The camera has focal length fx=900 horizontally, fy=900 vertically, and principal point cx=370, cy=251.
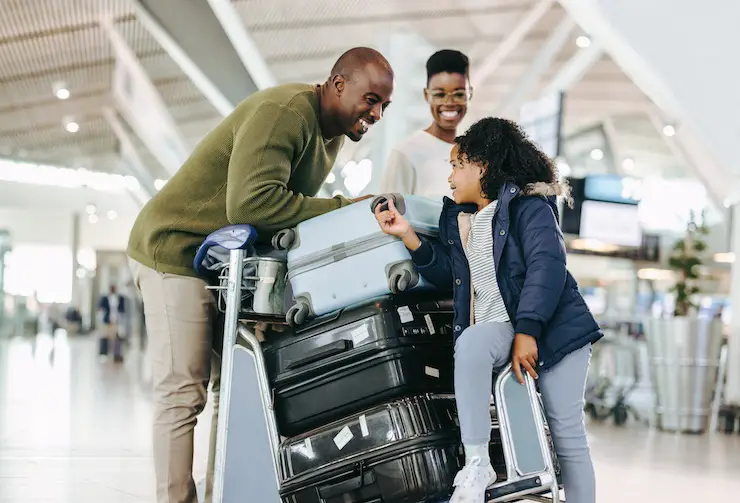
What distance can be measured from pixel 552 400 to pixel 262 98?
1346mm

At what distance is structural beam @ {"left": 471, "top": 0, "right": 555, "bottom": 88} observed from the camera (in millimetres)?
16859

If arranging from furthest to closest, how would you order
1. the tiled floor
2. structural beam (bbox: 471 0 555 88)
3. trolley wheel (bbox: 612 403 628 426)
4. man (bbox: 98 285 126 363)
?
1. man (bbox: 98 285 126 363)
2. structural beam (bbox: 471 0 555 88)
3. trolley wheel (bbox: 612 403 628 426)
4. the tiled floor

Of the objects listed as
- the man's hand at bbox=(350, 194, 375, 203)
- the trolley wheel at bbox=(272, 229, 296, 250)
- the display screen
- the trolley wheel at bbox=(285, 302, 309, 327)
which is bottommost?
the trolley wheel at bbox=(285, 302, 309, 327)

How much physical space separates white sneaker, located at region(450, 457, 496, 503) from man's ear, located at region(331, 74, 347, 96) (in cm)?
127

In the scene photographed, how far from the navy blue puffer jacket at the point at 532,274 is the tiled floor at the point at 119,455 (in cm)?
223

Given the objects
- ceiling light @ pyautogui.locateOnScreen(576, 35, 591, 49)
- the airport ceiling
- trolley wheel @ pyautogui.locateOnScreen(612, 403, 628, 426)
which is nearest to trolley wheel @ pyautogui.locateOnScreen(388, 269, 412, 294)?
trolley wheel @ pyautogui.locateOnScreen(612, 403, 628, 426)

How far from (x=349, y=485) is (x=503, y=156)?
110 centimetres

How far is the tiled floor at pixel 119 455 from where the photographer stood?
4555 mm

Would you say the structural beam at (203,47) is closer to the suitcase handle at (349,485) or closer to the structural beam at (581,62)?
the structural beam at (581,62)

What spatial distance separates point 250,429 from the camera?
2916 mm

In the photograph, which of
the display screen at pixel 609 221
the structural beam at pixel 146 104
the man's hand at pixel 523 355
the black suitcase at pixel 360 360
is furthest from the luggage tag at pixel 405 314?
the structural beam at pixel 146 104

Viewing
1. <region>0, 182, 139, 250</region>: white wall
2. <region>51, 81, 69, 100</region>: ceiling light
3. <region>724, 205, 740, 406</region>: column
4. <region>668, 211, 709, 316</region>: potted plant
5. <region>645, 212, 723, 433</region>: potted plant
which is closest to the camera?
<region>645, 212, 723, 433</region>: potted plant

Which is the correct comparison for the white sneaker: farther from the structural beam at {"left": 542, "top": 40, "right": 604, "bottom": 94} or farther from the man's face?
the structural beam at {"left": 542, "top": 40, "right": 604, "bottom": 94}

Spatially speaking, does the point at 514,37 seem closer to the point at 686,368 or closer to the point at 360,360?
the point at 686,368
